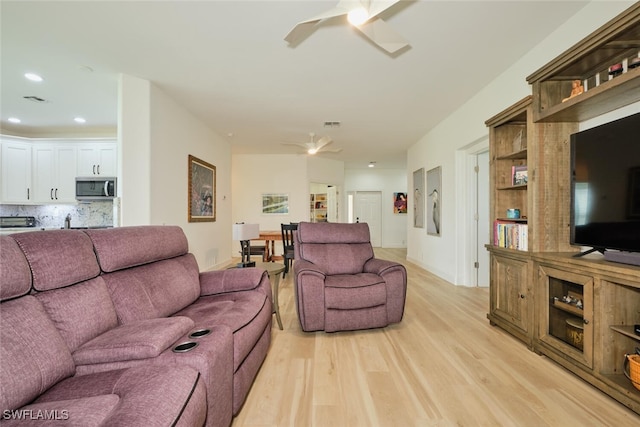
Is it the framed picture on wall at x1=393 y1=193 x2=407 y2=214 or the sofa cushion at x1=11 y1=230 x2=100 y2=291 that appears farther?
the framed picture on wall at x1=393 y1=193 x2=407 y2=214

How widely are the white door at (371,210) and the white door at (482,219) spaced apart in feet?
16.4

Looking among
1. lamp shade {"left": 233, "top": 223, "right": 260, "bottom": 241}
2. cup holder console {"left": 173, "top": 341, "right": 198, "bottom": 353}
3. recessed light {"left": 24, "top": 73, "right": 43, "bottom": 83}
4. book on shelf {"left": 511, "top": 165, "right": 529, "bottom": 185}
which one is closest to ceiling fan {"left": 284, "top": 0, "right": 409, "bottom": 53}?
book on shelf {"left": 511, "top": 165, "right": 529, "bottom": 185}

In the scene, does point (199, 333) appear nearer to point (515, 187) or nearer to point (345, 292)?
point (345, 292)

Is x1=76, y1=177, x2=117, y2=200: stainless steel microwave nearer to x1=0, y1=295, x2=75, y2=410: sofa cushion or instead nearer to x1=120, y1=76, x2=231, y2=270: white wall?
x1=120, y1=76, x2=231, y2=270: white wall

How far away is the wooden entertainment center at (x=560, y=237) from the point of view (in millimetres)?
1609

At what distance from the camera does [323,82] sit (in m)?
3.20

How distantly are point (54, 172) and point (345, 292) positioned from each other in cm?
523

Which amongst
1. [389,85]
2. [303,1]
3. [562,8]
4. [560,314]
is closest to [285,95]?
[389,85]

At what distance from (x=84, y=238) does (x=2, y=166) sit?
192 inches

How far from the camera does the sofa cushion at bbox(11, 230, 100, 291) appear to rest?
1.09 meters

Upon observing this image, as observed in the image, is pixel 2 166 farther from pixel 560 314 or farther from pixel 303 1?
pixel 560 314

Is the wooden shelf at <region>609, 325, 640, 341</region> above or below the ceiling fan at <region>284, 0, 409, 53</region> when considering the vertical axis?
below

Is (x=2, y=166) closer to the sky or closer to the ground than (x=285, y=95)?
closer to the ground

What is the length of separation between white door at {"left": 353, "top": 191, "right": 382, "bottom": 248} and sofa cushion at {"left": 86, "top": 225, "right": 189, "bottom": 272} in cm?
730
